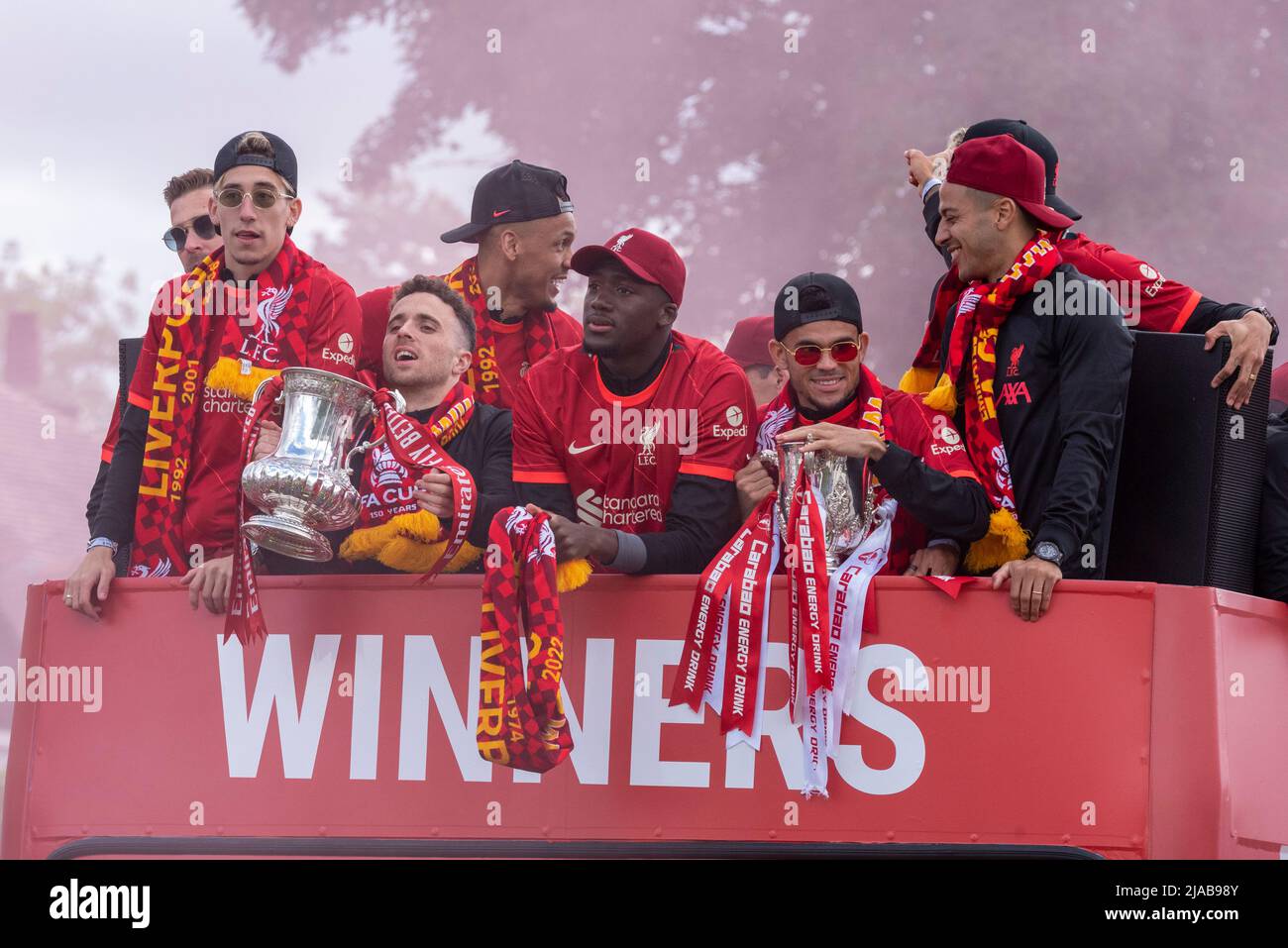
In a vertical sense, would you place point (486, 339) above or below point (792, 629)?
above

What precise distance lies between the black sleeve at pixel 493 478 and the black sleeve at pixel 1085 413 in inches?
64.9

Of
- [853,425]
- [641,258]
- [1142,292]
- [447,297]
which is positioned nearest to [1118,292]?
[1142,292]

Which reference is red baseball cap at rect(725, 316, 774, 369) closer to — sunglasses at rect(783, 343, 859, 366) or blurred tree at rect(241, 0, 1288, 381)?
sunglasses at rect(783, 343, 859, 366)

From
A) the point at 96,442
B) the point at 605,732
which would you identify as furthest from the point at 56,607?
the point at 96,442

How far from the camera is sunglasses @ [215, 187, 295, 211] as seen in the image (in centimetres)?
551

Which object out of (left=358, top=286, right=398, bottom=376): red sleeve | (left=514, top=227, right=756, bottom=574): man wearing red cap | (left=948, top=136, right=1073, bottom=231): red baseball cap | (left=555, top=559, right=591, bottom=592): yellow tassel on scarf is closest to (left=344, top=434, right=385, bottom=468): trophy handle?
(left=514, top=227, right=756, bottom=574): man wearing red cap

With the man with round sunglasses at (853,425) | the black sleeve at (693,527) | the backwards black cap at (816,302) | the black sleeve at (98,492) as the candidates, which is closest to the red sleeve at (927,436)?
the man with round sunglasses at (853,425)

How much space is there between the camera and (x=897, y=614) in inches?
178

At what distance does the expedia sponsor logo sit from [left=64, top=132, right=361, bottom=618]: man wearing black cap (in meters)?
1.33

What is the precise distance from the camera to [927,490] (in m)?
4.58

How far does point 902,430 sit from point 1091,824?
1.31 metres

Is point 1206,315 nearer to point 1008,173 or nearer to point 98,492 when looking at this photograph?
point 1008,173

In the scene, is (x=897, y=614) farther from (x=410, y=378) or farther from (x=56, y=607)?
(x=56, y=607)

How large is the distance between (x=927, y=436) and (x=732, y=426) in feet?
1.96
